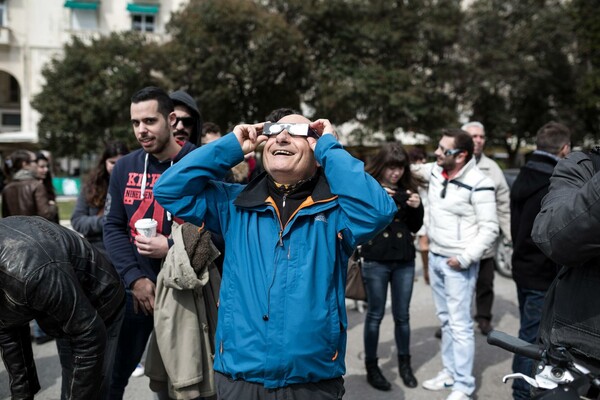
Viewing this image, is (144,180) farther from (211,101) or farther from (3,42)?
(3,42)

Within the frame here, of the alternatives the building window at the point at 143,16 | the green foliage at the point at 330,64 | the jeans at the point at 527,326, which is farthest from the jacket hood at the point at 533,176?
the building window at the point at 143,16

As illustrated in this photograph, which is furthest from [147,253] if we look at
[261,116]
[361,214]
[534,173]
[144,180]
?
[261,116]

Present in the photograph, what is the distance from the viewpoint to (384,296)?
4.10 meters

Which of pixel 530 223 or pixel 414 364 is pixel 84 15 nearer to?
pixel 414 364

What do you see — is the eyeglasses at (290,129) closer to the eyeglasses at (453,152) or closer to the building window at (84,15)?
the eyeglasses at (453,152)

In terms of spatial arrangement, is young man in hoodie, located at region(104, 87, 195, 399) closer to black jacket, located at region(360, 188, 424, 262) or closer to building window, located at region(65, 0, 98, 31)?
black jacket, located at region(360, 188, 424, 262)

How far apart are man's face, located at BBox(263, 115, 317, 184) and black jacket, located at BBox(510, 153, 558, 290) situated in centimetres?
206

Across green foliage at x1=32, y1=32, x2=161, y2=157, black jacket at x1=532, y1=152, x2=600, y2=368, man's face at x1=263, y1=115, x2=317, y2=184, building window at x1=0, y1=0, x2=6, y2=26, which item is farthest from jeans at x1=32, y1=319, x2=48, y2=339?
building window at x1=0, y1=0, x2=6, y2=26

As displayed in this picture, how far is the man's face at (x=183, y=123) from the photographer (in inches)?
132

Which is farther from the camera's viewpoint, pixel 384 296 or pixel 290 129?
pixel 384 296

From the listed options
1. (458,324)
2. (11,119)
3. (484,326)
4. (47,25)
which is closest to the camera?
(458,324)

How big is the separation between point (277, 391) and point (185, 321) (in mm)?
894

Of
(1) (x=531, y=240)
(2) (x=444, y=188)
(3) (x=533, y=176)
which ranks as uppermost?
(3) (x=533, y=176)

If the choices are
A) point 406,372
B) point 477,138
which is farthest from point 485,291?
point 406,372
